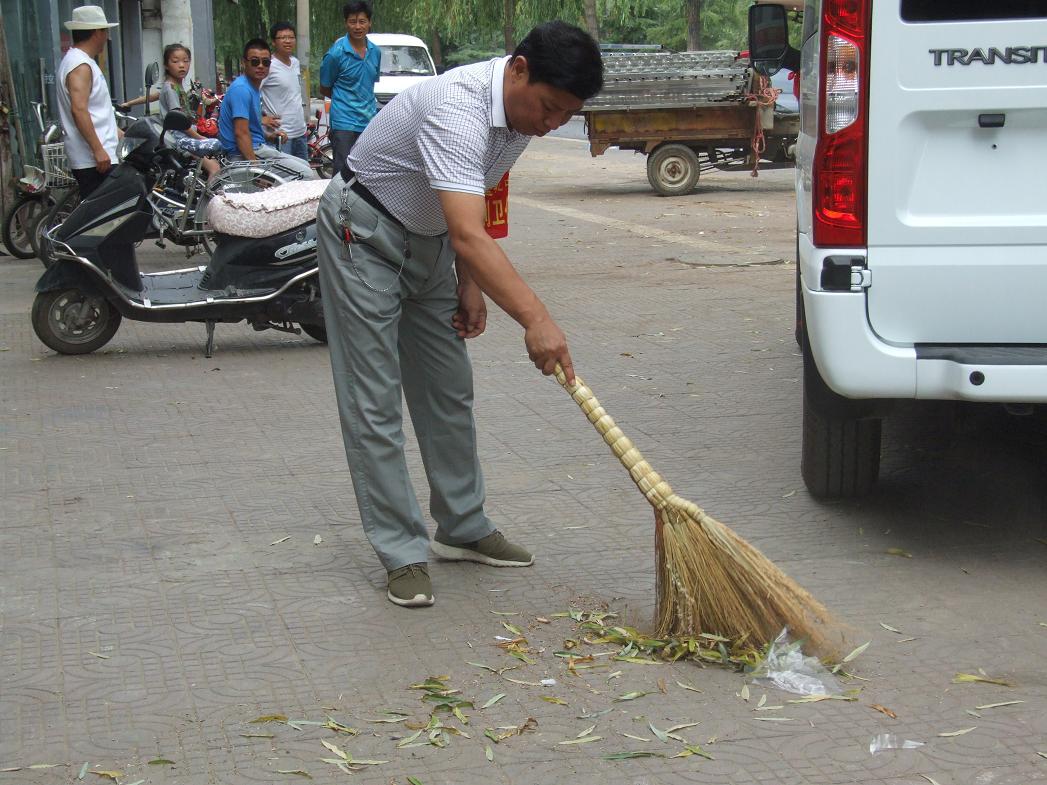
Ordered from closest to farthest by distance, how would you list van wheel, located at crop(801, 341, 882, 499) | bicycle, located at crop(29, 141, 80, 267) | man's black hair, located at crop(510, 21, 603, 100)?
man's black hair, located at crop(510, 21, 603, 100)
van wheel, located at crop(801, 341, 882, 499)
bicycle, located at crop(29, 141, 80, 267)

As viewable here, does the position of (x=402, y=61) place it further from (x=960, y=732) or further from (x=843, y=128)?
(x=960, y=732)

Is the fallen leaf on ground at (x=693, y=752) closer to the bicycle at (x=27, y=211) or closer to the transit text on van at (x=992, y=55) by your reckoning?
the transit text on van at (x=992, y=55)

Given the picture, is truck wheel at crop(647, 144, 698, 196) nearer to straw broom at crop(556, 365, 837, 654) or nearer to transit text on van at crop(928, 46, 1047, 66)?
transit text on van at crop(928, 46, 1047, 66)

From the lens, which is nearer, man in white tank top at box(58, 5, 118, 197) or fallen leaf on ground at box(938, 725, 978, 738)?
fallen leaf on ground at box(938, 725, 978, 738)

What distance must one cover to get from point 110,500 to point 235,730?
2127mm

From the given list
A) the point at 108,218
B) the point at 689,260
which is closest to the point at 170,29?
the point at 689,260

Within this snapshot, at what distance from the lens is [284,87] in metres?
11.5

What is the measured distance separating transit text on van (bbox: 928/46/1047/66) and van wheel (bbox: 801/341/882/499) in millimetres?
1086

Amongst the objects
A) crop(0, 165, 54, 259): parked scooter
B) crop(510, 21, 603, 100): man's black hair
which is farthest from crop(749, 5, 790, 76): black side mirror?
crop(0, 165, 54, 259): parked scooter

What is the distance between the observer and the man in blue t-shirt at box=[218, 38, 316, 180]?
1071 cm

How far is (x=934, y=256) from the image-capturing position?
4051 mm

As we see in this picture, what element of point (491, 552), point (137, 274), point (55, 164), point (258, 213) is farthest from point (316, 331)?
point (491, 552)

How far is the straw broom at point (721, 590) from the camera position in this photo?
11.8ft

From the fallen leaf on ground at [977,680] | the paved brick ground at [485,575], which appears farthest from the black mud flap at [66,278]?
the fallen leaf on ground at [977,680]
